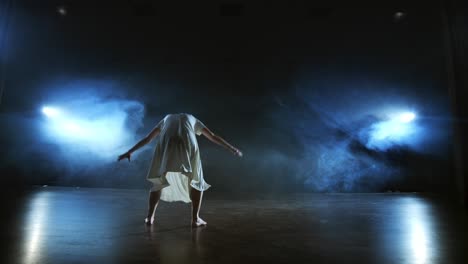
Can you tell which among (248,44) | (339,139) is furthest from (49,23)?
(339,139)

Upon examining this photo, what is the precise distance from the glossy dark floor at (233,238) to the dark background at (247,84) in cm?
346

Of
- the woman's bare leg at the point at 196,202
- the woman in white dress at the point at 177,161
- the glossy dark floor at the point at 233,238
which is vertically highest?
the woman in white dress at the point at 177,161

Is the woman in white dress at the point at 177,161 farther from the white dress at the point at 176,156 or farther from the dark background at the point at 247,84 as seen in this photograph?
the dark background at the point at 247,84

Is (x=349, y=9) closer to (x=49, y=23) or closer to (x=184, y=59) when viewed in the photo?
(x=184, y=59)

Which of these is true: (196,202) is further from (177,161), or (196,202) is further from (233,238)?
(233,238)

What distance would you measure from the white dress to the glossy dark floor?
0.42m

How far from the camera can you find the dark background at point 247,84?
253 inches

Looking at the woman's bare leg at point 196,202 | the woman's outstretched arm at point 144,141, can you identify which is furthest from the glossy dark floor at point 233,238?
the woman's outstretched arm at point 144,141

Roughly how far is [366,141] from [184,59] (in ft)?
15.4

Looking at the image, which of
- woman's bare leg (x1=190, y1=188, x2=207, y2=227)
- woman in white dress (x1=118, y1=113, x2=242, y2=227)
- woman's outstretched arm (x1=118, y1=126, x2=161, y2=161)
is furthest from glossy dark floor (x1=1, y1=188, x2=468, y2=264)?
woman's outstretched arm (x1=118, y1=126, x2=161, y2=161)

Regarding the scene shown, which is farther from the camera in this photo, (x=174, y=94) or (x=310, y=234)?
(x=174, y=94)

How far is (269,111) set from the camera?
22.6 feet

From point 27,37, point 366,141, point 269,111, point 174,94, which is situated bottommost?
point 366,141

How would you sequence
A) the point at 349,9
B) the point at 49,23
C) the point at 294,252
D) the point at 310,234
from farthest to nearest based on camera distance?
the point at 49,23, the point at 349,9, the point at 310,234, the point at 294,252
